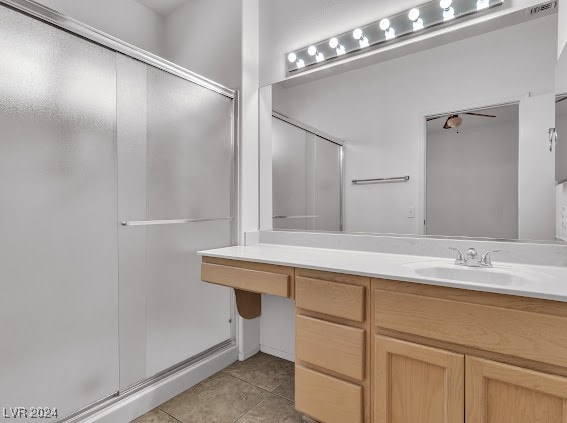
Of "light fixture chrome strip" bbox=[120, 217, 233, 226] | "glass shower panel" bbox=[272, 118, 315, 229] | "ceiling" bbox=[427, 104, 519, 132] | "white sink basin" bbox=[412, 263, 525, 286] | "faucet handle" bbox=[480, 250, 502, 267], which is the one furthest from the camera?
"glass shower panel" bbox=[272, 118, 315, 229]

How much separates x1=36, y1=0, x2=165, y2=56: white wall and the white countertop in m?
1.97

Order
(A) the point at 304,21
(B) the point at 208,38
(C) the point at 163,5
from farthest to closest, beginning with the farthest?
(C) the point at 163,5 < (B) the point at 208,38 < (A) the point at 304,21

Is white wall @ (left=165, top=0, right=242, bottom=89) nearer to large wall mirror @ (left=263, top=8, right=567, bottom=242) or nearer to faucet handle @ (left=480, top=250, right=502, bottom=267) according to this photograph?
large wall mirror @ (left=263, top=8, right=567, bottom=242)

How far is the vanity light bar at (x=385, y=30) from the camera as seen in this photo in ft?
4.97

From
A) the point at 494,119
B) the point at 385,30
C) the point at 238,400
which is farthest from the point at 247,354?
the point at 385,30

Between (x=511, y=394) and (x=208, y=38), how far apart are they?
273 cm

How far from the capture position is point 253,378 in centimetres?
200

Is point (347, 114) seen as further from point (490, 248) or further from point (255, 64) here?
point (490, 248)

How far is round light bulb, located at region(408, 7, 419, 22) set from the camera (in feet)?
5.29

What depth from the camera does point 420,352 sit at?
110 cm

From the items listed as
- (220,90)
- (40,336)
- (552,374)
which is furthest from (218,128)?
(552,374)

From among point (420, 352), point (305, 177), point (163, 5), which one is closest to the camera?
point (420, 352)

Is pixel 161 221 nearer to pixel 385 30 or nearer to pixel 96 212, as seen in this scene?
pixel 96 212

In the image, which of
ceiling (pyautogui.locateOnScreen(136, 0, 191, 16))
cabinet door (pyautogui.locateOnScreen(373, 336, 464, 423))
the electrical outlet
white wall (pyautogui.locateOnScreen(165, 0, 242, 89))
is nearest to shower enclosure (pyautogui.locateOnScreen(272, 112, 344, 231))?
the electrical outlet
